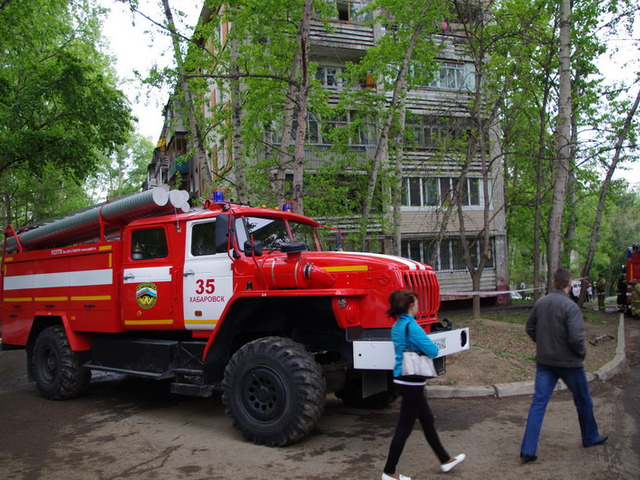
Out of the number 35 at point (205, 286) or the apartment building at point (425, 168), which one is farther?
the apartment building at point (425, 168)

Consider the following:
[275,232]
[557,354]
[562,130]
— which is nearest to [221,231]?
[275,232]

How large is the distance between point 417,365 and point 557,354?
1.45 metres

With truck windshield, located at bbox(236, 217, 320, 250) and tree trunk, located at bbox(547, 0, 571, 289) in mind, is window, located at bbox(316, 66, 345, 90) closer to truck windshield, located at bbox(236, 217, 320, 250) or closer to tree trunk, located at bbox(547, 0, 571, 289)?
tree trunk, located at bbox(547, 0, 571, 289)

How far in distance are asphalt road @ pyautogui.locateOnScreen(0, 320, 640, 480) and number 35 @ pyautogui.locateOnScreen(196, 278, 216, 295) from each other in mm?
1663

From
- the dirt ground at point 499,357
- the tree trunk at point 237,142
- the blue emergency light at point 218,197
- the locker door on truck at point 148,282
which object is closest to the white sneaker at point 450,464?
the dirt ground at point 499,357

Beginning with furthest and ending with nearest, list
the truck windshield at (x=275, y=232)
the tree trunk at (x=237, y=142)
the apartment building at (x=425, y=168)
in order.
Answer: the apartment building at (x=425, y=168) < the tree trunk at (x=237, y=142) < the truck windshield at (x=275, y=232)

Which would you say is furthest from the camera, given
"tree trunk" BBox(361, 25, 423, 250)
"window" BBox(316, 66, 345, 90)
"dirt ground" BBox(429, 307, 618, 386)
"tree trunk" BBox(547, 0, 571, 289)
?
"window" BBox(316, 66, 345, 90)

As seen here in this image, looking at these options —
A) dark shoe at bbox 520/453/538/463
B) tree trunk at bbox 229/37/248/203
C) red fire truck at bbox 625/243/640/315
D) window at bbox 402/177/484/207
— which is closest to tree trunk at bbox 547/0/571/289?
tree trunk at bbox 229/37/248/203

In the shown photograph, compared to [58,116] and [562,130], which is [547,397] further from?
[58,116]

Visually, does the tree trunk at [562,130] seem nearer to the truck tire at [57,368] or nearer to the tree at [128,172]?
the truck tire at [57,368]

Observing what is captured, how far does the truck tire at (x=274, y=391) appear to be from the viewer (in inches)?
219

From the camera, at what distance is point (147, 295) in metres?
7.39

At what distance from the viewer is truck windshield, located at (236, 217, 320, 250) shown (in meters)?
6.88

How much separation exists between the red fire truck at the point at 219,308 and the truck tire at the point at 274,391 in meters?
0.01
